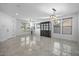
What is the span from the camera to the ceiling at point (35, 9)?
81.9 inches

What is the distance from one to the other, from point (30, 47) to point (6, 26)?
1067 mm

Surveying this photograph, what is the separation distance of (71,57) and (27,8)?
1.98m

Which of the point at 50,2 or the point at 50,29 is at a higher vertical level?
the point at 50,2

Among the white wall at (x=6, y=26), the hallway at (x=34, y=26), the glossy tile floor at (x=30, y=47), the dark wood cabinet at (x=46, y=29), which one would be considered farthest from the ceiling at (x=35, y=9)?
the glossy tile floor at (x=30, y=47)

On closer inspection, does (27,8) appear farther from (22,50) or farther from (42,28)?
(22,50)

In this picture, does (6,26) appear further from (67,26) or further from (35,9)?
(67,26)

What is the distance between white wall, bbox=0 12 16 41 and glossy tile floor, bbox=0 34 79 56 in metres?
0.19

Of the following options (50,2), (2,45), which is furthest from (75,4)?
(2,45)

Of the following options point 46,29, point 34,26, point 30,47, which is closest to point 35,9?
point 34,26

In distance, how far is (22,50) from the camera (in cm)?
243

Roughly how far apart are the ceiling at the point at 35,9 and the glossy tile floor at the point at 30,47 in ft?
2.53

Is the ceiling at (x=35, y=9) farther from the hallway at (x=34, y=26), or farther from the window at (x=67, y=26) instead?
the window at (x=67, y=26)

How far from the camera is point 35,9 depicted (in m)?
2.24

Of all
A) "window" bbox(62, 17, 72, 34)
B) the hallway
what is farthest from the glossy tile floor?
"window" bbox(62, 17, 72, 34)
